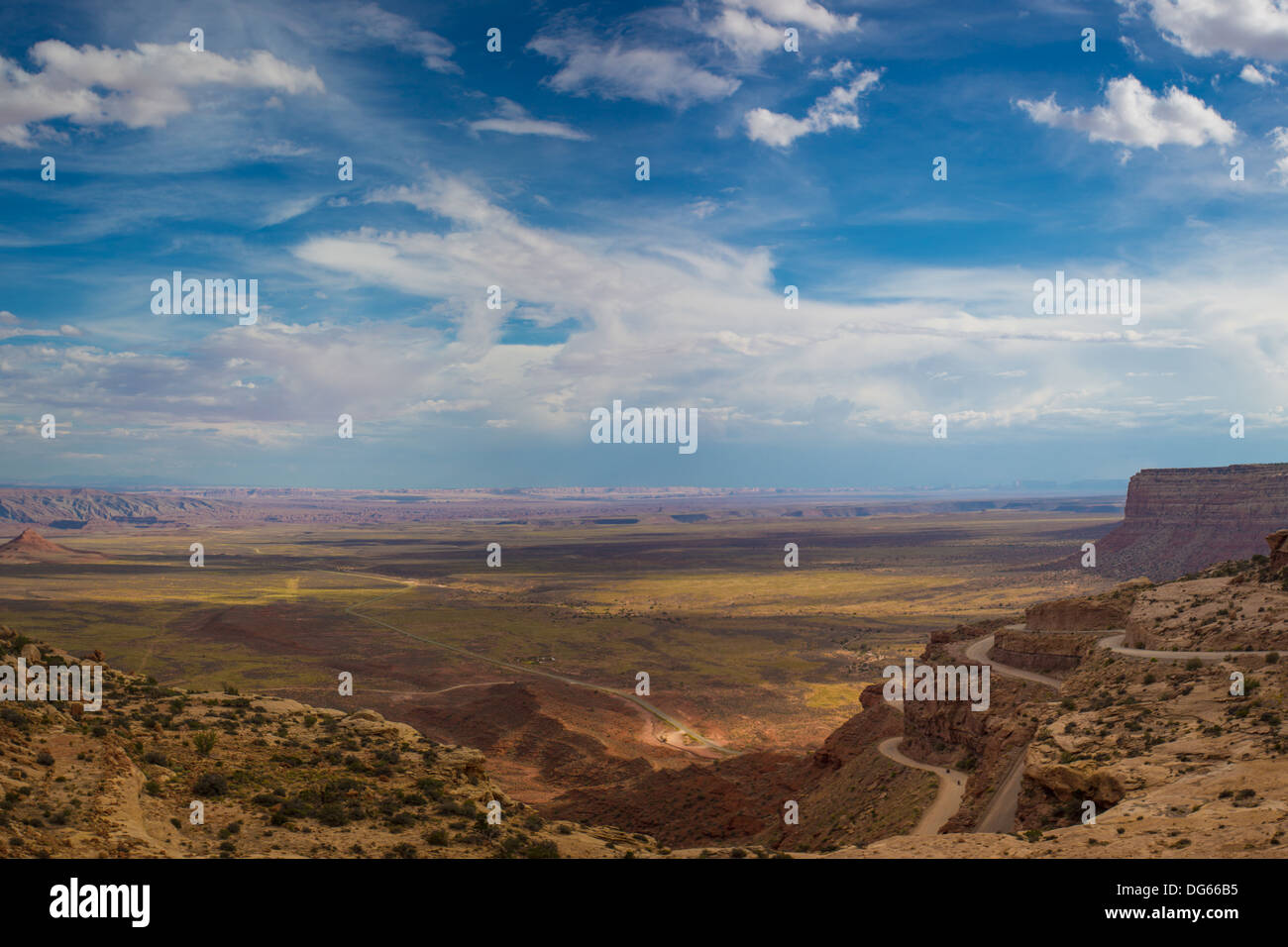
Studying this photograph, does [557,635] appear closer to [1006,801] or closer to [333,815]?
[1006,801]

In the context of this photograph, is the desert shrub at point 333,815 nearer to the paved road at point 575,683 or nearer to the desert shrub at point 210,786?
the desert shrub at point 210,786

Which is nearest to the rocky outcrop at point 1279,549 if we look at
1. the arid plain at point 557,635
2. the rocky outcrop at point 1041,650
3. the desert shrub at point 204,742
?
the rocky outcrop at point 1041,650

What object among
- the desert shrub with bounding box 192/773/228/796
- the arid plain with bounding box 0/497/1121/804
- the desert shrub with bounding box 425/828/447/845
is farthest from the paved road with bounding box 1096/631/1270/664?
the desert shrub with bounding box 192/773/228/796

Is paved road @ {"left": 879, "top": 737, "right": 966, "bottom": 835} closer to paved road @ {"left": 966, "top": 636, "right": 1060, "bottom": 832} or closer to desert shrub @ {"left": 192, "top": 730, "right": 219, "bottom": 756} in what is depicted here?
paved road @ {"left": 966, "top": 636, "right": 1060, "bottom": 832}
